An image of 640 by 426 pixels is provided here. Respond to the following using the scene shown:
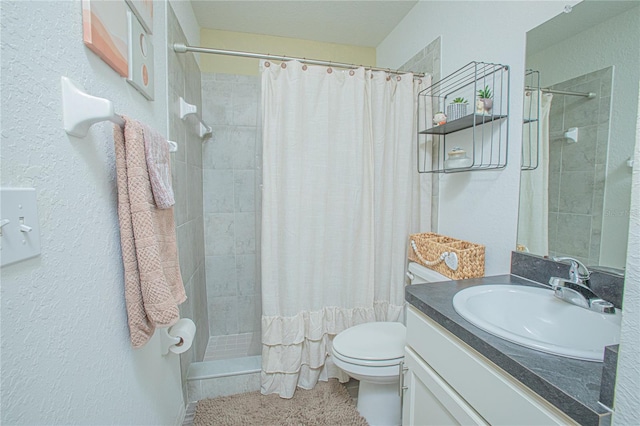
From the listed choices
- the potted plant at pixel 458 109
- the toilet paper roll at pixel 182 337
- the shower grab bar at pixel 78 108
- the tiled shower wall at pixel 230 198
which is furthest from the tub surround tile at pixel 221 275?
the potted plant at pixel 458 109

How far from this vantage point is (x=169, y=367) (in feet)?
4.00

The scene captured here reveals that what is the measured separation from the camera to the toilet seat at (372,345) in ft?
4.09

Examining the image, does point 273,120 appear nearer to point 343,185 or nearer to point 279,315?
point 343,185

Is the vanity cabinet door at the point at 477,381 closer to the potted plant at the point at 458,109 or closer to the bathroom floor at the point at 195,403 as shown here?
the bathroom floor at the point at 195,403

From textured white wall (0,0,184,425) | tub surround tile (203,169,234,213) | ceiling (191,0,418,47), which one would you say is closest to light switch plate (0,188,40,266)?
textured white wall (0,0,184,425)

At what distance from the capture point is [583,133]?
0.94m

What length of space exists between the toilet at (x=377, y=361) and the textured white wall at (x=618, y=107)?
0.62 m

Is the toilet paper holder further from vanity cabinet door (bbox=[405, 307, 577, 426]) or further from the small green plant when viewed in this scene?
the small green plant

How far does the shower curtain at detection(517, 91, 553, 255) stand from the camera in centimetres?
108

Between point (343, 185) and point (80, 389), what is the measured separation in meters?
1.32

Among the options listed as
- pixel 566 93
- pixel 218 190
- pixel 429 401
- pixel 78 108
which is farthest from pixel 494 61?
pixel 218 190

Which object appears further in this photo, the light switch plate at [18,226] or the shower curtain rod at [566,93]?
the shower curtain rod at [566,93]

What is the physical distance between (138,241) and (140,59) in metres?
0.67

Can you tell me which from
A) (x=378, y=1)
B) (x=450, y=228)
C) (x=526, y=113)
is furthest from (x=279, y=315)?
(x=378, y=1)
